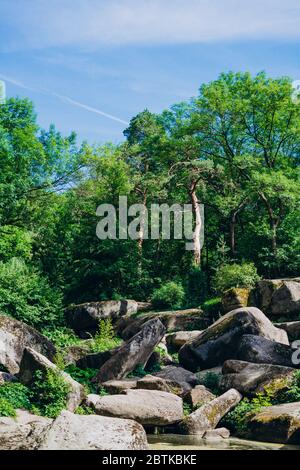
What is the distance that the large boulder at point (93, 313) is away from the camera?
29484 millimetres

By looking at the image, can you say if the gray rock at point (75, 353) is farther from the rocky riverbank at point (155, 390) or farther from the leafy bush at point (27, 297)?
the leafy bush at point (27, 297)

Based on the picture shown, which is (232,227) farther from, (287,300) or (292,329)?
(292,329)

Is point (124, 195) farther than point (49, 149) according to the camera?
Yes

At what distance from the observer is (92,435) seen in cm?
873

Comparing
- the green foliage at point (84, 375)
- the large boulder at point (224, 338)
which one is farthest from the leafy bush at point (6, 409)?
the large boulder at point (224, 338)

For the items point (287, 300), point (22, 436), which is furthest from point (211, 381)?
point (22, 436)

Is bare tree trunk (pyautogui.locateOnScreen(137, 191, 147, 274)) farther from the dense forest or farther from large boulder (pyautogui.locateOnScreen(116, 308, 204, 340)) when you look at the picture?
large boulder (pyautogui.locateOnScreen(116, 308, 204, 340))

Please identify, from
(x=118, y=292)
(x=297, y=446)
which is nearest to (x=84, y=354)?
(x=297, y=446)

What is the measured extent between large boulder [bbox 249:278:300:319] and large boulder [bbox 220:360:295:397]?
805cm

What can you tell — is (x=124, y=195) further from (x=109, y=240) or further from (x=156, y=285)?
(x=156, y=285)

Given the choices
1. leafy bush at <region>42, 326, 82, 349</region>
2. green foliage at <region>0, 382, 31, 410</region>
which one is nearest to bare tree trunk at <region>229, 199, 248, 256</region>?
leafy bush at <region>42, 326, 82, 349</region>
